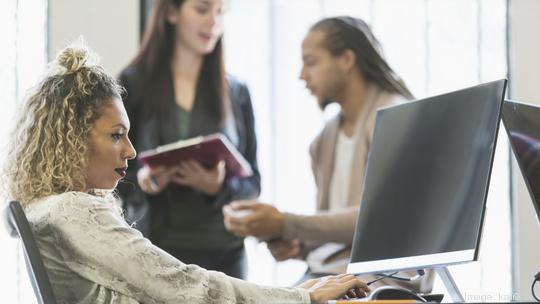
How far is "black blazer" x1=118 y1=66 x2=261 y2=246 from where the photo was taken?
348 cm

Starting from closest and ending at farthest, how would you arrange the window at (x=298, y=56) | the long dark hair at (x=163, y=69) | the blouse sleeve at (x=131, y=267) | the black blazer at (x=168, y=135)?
the blouse sleeve at (x=131, y=267) → the black blazer at (x=168, y=135) → the long dark hair at (x=163, y=69) → the window at (x=298, y=56)

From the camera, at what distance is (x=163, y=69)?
3689mm

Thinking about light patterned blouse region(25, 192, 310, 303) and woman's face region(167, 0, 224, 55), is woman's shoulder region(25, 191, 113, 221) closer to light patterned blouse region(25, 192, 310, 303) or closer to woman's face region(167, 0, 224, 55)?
light patterned blouse region(25, 192, 310, 303)

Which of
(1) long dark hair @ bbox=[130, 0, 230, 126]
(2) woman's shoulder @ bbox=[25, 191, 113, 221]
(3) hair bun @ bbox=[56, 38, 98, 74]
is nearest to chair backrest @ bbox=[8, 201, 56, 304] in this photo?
(2) woman's shoulder @ bbox=[25, 191, 113, 221]

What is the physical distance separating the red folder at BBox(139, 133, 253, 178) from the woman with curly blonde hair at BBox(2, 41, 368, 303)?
1.37 metres

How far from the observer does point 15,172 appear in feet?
5.81

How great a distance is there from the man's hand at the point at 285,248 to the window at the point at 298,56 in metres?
0.90

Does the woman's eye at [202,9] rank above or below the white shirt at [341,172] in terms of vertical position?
above

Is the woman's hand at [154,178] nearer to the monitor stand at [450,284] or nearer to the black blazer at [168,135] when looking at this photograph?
the black blazer at [168,135]

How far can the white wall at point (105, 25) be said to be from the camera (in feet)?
12.9

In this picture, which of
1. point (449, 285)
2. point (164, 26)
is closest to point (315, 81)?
point (164, 26)

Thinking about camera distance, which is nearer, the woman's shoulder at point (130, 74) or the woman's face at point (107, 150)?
the woman's face at point (107, 150)

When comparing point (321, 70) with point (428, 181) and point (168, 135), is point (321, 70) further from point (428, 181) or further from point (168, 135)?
point (428, 181)

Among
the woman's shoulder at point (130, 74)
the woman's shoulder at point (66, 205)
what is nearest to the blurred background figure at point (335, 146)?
the woman's shoulder at point (130, 74)
